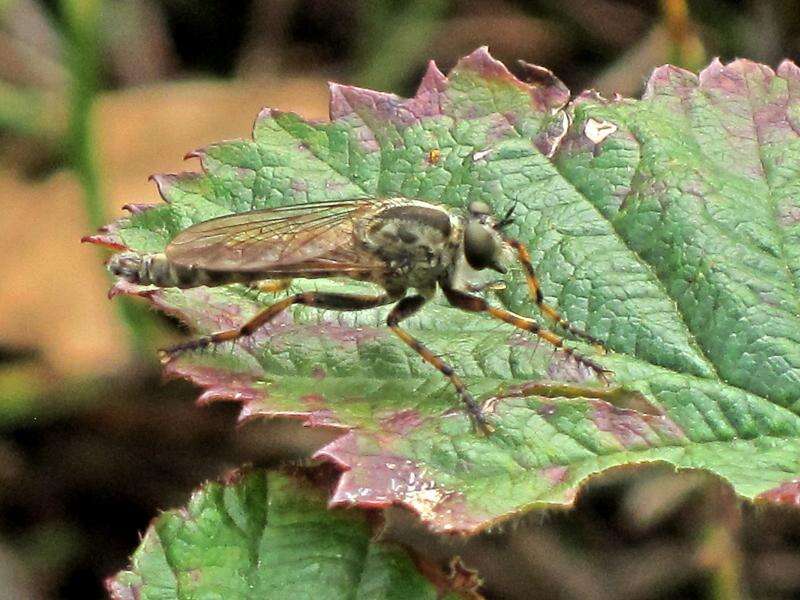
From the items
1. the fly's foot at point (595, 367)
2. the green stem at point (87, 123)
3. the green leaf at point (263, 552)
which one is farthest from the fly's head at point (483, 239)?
the green stem at point (87, 123)

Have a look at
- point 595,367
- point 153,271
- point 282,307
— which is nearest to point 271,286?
point 282,307

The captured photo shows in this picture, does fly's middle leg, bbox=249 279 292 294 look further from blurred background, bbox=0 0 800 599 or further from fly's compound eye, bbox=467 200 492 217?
blurred background, bbox=0 0 800 599

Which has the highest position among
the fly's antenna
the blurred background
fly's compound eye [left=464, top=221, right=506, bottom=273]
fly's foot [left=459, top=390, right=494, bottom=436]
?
the fly's antenna

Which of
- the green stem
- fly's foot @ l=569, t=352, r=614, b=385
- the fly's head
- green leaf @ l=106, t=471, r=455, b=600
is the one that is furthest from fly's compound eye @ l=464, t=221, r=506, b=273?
the green stem

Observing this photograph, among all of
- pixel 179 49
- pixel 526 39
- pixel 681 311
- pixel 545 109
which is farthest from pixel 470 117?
pixel 179 49

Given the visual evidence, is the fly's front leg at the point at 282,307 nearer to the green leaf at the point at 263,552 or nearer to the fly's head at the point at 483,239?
the fly's head at the point at 483,239

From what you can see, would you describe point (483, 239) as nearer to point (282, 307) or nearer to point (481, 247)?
point (481, 247)
